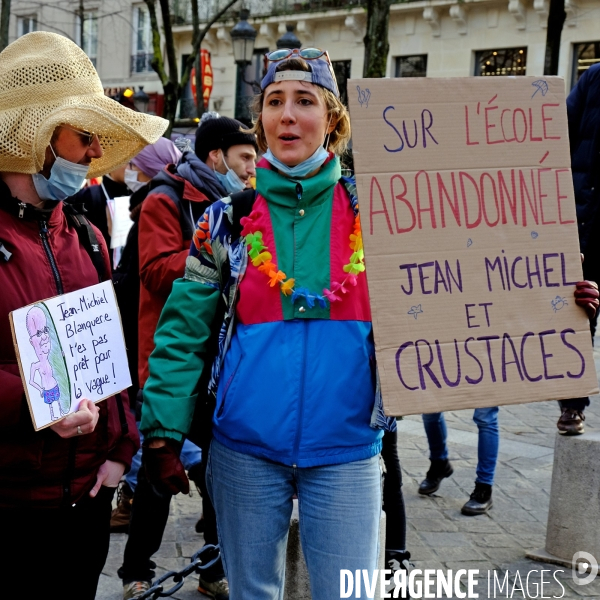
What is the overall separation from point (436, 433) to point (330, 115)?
9.99ft

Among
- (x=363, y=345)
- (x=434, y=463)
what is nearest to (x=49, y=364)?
(x=363, y=345)

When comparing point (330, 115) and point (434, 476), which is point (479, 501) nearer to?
point (434, 476)

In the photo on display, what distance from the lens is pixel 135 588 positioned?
3895 mm

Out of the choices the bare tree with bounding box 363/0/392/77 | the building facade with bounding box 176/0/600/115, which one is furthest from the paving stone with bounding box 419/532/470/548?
the building facade with bounding box 176/0/600/115

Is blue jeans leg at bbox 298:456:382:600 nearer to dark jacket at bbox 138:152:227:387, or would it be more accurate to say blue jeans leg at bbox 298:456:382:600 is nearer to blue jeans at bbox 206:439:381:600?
blue jeans at bbox 206:439:381:600

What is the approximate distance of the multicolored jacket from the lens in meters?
2.48

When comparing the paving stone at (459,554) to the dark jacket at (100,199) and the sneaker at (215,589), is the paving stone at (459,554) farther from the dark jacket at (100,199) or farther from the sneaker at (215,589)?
the dark jacket at (100,199)

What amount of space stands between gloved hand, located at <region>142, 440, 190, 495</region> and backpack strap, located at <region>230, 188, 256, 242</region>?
64 centimetres

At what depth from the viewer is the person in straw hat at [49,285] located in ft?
7.78

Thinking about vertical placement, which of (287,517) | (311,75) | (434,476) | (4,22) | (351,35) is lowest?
(434,476)

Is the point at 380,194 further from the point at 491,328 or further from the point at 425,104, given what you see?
the point at 491,328

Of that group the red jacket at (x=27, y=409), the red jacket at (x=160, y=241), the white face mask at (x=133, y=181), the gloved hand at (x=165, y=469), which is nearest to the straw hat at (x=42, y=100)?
the red jacket at (x=27, y=409)

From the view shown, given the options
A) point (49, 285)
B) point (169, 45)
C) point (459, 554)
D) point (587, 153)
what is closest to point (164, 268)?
point (49, 285)

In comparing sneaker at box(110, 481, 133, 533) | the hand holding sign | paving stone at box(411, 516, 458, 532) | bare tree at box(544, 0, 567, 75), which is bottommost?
paving stone at box(411, 516, 458, 532)
